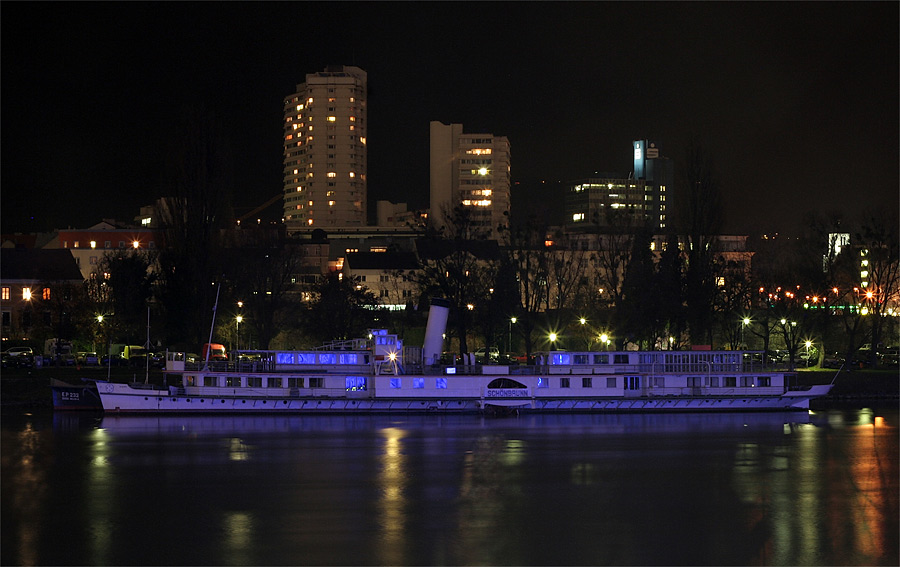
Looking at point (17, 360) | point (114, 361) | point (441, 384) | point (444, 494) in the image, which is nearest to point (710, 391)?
point (441, 384)

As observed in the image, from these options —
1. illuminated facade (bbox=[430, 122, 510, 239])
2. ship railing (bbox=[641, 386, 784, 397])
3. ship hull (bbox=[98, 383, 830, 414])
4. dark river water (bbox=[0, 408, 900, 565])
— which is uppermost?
illuminated facade (bbox=[430, 122, 510, 239])

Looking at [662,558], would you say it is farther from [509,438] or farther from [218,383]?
[218,383]

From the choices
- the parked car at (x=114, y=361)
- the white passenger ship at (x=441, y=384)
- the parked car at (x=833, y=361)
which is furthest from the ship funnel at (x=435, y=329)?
the parked car at (x=833, y=361)

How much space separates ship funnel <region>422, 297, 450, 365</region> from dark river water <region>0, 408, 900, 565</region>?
23.3 ft

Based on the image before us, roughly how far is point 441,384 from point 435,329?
148 inches

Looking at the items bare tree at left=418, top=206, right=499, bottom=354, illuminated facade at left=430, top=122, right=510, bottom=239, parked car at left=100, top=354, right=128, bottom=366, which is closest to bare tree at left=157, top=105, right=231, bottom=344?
parked car at left=100, top=354, right=128, bottom=366

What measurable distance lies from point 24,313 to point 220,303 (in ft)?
91.1

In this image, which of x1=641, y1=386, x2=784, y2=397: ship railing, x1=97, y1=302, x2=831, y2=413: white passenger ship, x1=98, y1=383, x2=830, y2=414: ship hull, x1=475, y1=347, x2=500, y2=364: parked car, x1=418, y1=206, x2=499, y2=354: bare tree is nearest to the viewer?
x1=98, y1=383, x2=830, y2=414: ship hull

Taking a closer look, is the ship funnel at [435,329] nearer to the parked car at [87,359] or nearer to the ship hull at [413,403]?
the ship hull at [413,403]

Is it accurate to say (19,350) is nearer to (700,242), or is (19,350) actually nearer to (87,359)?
(87,359)

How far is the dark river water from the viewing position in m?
24.1

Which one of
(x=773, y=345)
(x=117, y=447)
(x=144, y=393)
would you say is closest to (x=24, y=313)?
(x=144, y=393)

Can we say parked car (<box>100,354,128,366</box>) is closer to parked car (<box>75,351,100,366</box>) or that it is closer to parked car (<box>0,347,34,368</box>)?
parked car (<box>75,351,100,366</box>)

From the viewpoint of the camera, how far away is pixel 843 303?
2717 inches
